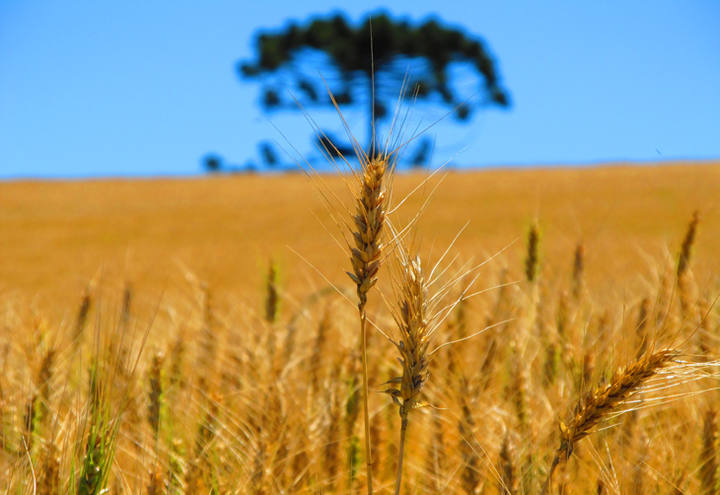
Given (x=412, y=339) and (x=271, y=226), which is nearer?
(x=412, y=339)

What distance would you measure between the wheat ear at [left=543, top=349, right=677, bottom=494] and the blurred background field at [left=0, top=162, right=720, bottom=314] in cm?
130

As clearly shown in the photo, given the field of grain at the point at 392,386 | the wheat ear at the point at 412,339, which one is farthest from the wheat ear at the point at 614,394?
the wheat ear at the point at 412,339

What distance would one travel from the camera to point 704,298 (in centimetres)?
185

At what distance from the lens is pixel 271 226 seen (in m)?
8.69

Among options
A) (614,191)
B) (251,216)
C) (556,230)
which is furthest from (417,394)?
(614,191)

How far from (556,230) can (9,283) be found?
4.99 meters

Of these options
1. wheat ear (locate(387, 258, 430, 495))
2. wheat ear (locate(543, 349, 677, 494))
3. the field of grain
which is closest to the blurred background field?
the field of grain

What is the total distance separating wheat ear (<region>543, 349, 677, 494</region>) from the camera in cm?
91

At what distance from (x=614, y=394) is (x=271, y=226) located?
7918mm

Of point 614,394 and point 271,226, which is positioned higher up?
point 614,394

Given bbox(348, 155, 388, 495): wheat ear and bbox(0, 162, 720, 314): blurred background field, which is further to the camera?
bbox(0, 162, 720, 314): blurred background field

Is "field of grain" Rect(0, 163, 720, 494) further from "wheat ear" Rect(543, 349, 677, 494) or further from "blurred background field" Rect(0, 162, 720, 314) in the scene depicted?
Result: "blurred background field" Rect(0, 162, 720, 314)

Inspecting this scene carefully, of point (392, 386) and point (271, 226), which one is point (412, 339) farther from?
point (271, 226)

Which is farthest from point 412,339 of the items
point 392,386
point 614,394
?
point 392,386
